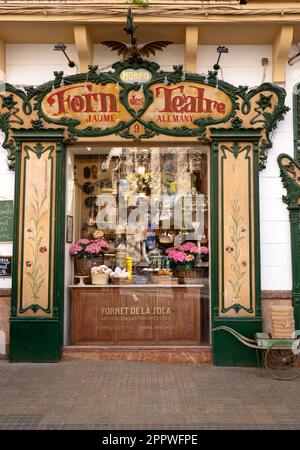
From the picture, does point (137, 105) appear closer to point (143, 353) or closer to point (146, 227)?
point (146, 227)

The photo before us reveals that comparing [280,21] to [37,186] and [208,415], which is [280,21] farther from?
[208,415]

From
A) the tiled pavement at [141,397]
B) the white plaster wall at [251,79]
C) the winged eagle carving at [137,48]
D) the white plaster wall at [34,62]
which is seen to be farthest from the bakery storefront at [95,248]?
the tiled pavement at [141,397]

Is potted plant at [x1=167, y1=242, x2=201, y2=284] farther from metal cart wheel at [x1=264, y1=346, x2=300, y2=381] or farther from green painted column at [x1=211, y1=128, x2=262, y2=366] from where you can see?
metal cart wheel at [x1=264, y1=346, x2=300, y2=381]

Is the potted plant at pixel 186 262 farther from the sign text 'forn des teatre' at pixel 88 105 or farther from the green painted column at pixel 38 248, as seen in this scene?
the sign text 'forn des teatre' at pixel 88 105

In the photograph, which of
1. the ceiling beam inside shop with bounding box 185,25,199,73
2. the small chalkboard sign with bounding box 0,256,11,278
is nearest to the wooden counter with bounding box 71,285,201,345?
the small chalkboard sign with bounding box 0,256,11,278

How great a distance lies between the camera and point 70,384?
620 centimetres

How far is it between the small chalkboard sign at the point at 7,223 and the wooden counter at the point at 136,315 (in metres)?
1.51

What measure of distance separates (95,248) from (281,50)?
187 inches

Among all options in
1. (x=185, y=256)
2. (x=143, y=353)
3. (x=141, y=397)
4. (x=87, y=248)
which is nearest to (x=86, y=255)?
(x=87, y=248)

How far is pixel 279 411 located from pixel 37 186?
5.00 m

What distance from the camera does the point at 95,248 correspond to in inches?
322

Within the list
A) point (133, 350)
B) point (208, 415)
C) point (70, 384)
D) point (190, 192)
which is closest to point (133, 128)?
point (190, 192)

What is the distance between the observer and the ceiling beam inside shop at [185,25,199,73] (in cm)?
754
